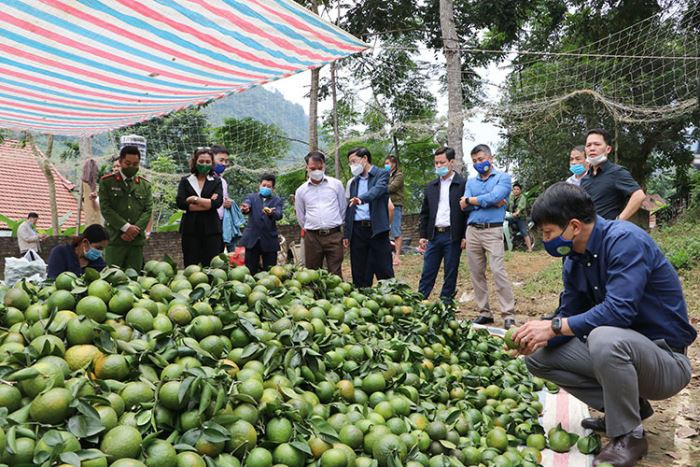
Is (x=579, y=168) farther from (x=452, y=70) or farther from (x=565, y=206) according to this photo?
(x=452, y=70)

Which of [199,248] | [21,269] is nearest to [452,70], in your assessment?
[199,248]

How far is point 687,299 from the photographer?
6238 mm

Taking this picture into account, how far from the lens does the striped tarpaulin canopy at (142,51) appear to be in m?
3.44

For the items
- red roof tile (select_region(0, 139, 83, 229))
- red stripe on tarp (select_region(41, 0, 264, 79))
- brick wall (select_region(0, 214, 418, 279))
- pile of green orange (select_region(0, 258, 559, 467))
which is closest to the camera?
pile of green orange (select_region(0, 258, 559, 467))

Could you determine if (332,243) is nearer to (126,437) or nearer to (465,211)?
(465,211)

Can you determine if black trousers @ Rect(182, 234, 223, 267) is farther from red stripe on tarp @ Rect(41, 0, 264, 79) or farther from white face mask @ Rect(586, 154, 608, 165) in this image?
white face mask @ Rect(586, 154, 608, 165)

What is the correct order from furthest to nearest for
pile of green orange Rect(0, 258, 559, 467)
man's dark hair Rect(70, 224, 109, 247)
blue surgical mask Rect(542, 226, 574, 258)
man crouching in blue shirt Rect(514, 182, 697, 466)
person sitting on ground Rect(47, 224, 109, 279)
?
man's dark hair Rect(70, 224, 109, 247)
person sitting on ground Rect(47, 224, 109, 279)
blue surgical mask Rect(542, 226, 574, 258)
man crouching in blue shirt Rect(514, 182, 697, 466)
pile of green orange Rect(0, 258, 559, 467)

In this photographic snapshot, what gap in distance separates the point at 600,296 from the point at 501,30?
1010cm

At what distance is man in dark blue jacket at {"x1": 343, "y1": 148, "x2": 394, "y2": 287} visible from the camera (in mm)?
5465

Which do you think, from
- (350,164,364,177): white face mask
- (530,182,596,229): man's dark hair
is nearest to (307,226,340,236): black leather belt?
(350,164,364,177): white face mask

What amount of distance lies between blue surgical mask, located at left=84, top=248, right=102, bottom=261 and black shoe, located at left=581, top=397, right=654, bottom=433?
3.87 meters

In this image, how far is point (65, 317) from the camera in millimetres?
1891

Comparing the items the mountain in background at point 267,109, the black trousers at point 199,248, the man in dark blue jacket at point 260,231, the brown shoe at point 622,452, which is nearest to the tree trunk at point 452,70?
the man in dark blue jacket at point 260,231

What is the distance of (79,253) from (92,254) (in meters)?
0.10
